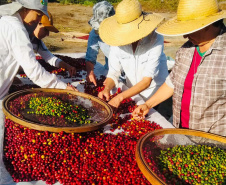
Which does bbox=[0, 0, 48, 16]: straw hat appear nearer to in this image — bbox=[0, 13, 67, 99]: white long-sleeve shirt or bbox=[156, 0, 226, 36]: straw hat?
bbox=[0, 13, 67, 99]: white long-sleeve shirt

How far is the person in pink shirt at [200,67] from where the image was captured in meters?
2.14

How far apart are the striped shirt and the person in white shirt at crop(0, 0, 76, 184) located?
1604 millimetres

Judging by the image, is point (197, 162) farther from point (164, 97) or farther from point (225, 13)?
point (225, 13)

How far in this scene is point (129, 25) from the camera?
10.2ft

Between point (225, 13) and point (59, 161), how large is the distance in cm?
192

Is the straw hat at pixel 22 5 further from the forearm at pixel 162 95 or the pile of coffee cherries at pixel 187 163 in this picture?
the pile of coffee cherries at pixel 187 163

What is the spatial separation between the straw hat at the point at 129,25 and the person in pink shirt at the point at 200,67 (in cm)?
60

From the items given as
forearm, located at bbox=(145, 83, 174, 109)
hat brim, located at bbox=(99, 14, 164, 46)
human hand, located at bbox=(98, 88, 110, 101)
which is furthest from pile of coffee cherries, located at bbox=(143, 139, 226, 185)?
hat brim, located at bbox=(99, 14, 164, 46)

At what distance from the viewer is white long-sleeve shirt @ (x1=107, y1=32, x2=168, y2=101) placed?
342 centimetres

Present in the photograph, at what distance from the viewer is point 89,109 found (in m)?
2.96

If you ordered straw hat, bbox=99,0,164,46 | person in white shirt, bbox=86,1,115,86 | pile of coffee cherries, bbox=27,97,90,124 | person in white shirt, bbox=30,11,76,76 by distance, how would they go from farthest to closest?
person in white shirt, bbox=86,1,115,86 < person in white shirt, bbox=30,11,76,76 < straw hat, bbox=99,0,164,46 < pile of coffee cherries, bbox=27,97,90,124

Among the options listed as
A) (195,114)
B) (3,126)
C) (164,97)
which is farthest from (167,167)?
(3,126)

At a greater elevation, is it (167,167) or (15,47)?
(15,47)

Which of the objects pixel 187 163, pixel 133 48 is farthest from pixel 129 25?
pixel 187 163
